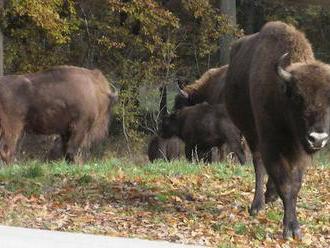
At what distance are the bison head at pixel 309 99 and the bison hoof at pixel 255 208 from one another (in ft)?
4.96

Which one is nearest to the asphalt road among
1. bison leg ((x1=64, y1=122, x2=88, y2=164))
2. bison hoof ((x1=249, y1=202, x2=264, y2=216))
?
bison hoof ((x1=249, y1=202, x2=264, y2=216))

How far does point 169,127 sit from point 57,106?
3.67m

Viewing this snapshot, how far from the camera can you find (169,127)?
20.1 m

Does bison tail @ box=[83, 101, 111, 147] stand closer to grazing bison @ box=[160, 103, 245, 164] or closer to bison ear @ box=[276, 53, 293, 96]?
grazing bison @ box=[160, 103, 245, 164]

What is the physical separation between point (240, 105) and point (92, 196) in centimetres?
206

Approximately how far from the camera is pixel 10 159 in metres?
16.9

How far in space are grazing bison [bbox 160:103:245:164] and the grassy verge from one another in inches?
189

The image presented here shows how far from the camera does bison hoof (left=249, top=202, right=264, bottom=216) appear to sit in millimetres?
9398

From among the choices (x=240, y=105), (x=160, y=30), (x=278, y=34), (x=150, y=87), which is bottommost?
(x=150, y=87)

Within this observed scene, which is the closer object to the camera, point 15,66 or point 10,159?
point 10,159

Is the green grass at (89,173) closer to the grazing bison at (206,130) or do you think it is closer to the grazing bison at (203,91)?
the grazing bison at (206,130)

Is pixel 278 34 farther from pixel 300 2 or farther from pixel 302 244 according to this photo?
pixel 302 244

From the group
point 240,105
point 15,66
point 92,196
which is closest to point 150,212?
point 92,196

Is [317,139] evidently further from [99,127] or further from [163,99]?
[163,99]
